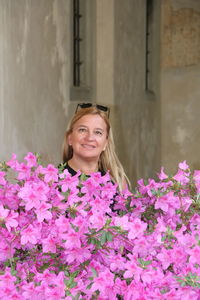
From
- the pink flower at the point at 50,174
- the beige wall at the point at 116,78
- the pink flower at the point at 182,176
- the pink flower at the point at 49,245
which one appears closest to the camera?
the pink flower at the point at 49,245

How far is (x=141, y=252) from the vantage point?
4.56 feet

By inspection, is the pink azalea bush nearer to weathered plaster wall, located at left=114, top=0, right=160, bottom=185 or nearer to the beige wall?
the beige wall

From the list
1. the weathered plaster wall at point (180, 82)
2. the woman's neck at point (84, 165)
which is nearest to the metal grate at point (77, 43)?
the weathered plaster wall at point (180, 82)

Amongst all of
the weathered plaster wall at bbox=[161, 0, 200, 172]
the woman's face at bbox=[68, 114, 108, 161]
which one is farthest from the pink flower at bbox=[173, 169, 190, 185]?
the weathered plaster wall at bbox=[161, 0, 200, 172]

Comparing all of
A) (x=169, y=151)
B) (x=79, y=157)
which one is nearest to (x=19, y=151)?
(x=79, y=157)

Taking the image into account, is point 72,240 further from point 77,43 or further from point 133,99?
point 133,99

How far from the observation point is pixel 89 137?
115 inches

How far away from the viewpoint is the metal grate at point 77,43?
28.0 feet

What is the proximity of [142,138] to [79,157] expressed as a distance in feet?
27.3

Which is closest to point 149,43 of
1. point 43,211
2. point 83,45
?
point 83,45

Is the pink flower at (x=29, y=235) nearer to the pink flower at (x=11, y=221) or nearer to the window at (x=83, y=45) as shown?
the pink flower at (x=11, y=221)

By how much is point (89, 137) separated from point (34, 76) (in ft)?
13.8

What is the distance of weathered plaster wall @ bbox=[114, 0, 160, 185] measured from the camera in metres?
9.25

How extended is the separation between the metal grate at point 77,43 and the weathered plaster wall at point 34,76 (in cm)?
84
